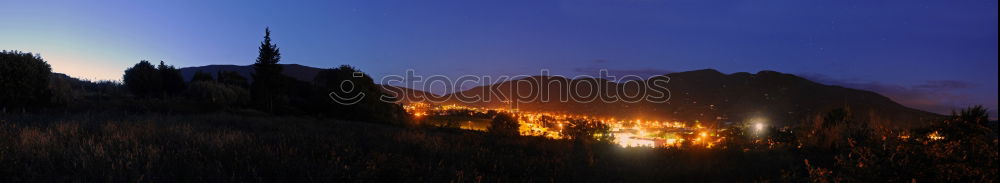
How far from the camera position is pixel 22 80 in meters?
13.9

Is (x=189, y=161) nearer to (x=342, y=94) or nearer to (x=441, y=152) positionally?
(x=441, y=152)

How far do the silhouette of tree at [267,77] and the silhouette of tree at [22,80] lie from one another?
12283 millimetres

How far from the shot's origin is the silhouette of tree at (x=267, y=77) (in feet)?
92.4

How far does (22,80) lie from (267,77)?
15.1 metres

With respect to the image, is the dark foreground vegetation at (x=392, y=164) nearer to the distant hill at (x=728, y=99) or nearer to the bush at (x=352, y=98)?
the bush at (x=352, y=98)

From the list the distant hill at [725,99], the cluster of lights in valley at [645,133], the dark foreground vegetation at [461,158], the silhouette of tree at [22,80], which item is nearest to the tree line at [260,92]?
the silhouette of tree at [22,80]

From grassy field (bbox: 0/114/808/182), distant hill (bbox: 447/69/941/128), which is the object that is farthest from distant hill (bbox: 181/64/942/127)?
grassy field (bbox: 0/114/808/182)

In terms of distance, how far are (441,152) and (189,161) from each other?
285 centimetres

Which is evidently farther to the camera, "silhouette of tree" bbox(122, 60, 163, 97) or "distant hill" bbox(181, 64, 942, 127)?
"distant hill" bbox(181, 64, 942, 127)

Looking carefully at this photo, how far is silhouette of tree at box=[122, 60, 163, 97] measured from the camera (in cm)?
2720

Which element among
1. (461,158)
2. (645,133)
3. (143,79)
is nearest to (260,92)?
(143,79)

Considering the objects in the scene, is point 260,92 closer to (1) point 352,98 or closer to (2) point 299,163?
(1) point 352,98

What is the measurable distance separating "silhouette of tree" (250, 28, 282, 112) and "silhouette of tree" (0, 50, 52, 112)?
12.3 metres

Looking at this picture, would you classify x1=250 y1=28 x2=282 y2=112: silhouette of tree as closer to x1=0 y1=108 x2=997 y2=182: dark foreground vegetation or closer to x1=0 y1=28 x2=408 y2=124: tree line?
x1=0 y1=28 x2=408 y2=124: tree line
